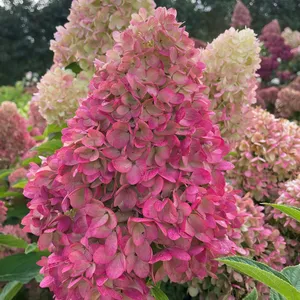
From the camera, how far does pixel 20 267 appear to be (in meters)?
1.45

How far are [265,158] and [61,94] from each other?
0.73 meters

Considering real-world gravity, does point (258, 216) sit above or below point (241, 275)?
above

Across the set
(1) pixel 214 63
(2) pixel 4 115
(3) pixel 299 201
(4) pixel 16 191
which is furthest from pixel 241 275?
(2) pixel 4 115

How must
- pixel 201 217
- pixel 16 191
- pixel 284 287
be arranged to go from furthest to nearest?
pixel 16 191, pixel 201 217, pixel 284 287

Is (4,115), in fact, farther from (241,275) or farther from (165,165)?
(165,165)

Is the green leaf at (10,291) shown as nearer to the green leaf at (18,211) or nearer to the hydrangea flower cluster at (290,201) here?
the green leaf at (18,211)

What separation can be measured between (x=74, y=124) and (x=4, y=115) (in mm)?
1513

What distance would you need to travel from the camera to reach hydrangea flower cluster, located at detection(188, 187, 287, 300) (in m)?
1.34

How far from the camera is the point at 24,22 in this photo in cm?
1369

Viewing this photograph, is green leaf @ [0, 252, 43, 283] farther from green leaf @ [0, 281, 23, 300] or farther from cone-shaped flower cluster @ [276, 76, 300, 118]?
cone-shaped flower cluster @ [276, 76, 300, 118]

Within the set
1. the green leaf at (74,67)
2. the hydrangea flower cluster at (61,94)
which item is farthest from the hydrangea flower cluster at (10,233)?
the green leaf at (74,67)

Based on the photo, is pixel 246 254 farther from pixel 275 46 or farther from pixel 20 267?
pixel 275 46

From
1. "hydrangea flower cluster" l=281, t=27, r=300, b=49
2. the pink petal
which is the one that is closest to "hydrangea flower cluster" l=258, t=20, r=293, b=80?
"hydrangea flower cluster" l=281, t=27, r=300, b=49

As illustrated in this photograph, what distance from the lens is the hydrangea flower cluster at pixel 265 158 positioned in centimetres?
170
